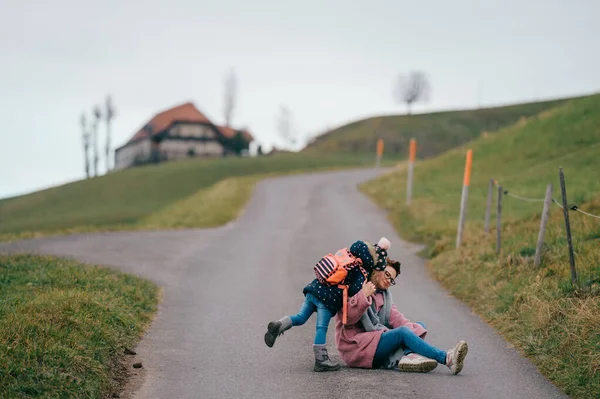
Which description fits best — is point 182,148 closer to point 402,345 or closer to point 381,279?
point 381,279

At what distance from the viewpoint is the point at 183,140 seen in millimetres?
97812

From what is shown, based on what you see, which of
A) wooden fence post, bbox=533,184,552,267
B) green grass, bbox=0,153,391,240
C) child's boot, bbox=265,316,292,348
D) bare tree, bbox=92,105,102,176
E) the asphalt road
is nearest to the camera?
the asphalt road

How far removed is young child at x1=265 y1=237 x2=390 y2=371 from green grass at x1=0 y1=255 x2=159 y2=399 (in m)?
1.88

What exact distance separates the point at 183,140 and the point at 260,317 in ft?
290

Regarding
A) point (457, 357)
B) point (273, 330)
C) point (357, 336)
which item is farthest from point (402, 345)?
point (273, 330)

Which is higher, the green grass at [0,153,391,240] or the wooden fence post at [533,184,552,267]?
the wooden fence post at [533,184,552,267]

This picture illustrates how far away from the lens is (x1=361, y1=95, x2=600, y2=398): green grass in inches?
323

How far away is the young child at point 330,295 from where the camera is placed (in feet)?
25.9

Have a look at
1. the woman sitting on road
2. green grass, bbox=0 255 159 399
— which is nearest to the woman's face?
the woman sitting on road

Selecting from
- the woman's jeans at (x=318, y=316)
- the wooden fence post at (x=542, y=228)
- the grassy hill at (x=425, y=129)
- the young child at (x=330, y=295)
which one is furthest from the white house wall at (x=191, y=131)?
the young child at (x=330, y=295)

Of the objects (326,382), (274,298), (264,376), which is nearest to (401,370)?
(326,382)

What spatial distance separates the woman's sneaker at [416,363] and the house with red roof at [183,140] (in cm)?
9029

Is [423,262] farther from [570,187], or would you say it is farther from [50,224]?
[50,224]

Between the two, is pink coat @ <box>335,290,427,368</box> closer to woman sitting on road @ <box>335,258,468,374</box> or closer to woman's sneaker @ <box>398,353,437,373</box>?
woman sitting on road @ <box>335,258,468,374</box>
